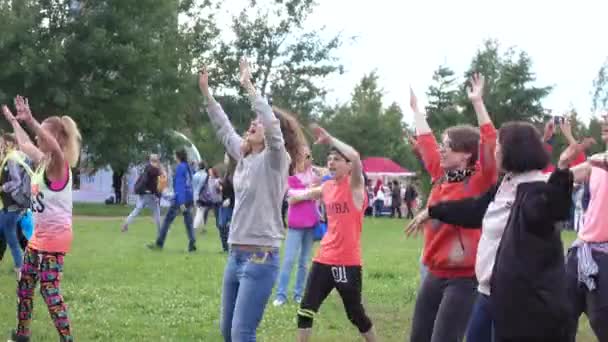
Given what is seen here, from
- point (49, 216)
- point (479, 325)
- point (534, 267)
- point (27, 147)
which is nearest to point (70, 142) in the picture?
point (27, 147)

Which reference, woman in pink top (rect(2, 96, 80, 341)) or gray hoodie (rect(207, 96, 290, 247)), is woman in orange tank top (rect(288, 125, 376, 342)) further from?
woman in pink top (rect(2, 96, 80, 341))

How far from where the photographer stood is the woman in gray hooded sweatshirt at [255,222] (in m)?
6.05

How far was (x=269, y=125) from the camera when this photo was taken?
5.97 metres

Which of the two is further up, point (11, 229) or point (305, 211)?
point (305, 211)

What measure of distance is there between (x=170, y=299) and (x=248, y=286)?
5.13m

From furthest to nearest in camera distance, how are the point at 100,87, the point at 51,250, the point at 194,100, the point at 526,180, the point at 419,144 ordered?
the point at 194,100 → the point at 100,87 → the point at 51,250 → the point at 419,144 → the point at 526,180

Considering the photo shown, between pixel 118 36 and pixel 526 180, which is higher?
pixel 118 36

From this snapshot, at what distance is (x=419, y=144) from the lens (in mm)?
6750

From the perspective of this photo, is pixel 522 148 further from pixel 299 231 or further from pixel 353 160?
pixel 299 231

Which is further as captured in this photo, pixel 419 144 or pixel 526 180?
pixel 419 144

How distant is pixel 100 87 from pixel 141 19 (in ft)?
10.7

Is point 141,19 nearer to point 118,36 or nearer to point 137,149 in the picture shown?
point 118,36

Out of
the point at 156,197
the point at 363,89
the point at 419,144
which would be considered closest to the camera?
the point at 419,144

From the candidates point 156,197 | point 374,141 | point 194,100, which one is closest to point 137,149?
point 194,100
